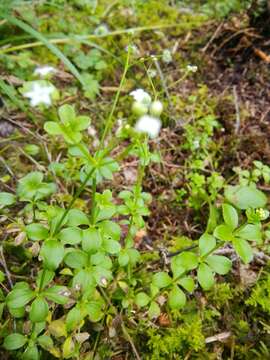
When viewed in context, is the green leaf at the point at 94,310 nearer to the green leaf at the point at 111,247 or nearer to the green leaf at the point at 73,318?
the green leaf at the point at 73,318

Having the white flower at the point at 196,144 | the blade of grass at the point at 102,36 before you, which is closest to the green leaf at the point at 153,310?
the white flower at the point at 196,144

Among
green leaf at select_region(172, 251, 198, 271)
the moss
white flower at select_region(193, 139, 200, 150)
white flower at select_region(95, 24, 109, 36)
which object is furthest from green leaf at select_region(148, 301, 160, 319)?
white flower at select_region(95, 24, 109, 36)

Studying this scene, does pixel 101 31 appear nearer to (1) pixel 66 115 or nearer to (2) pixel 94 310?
(1) pixel 66 115

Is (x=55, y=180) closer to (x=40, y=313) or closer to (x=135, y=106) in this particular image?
(x=40, y=313)

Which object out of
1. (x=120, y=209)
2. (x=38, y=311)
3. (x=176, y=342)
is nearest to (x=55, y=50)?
(x=120, y=209)

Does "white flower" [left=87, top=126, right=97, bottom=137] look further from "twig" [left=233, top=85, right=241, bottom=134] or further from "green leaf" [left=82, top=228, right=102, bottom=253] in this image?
"green leaf" [left=82, top=228, right=102, bottom=253]

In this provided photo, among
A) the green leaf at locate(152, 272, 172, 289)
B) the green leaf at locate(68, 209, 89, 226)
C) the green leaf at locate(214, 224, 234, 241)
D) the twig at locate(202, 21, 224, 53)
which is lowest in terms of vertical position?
the green leaf at locate(152, 272, 172, 289)
